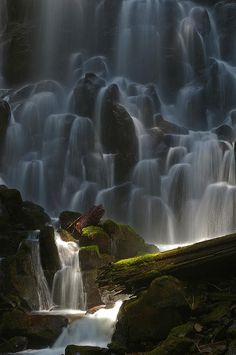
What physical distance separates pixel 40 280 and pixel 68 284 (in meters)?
0.88

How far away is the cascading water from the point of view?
24.0 m

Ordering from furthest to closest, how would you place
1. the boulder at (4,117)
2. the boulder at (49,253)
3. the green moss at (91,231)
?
the boulder at (4,117) < the green moss at (91,231) < the boulder at (49,253)

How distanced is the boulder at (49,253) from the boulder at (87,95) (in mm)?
16582

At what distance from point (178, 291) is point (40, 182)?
60.9ft

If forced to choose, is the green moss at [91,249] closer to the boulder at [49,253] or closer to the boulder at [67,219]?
the boulder at [49,253]

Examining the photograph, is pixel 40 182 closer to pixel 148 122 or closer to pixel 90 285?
pixel 148 122

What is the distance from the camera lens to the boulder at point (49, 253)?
49.5ft

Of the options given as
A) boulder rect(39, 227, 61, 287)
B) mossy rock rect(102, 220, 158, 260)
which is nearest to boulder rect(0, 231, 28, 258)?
boulder rect(39, 227, 61, 287)

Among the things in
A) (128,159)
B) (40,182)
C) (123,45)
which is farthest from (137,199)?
(123,45)

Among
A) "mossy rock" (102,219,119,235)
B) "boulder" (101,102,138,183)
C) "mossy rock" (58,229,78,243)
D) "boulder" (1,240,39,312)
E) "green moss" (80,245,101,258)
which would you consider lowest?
"boulder" (1,240,39,312)

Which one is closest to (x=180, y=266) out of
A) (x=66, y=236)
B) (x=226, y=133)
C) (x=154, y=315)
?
(x=154, y=315)

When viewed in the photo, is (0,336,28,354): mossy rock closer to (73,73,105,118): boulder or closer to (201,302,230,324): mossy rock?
(201,302,230,324): mossy rock

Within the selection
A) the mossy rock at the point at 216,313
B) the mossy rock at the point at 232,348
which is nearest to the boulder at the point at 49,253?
the mossy rock at the point at 216,313

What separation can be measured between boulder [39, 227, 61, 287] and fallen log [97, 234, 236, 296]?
3698mm
